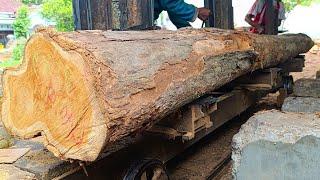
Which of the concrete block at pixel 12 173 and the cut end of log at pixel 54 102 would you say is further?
the concrete block at pixel 12 173

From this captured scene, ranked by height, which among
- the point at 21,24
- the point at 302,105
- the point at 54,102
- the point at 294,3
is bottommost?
the point at 302,105

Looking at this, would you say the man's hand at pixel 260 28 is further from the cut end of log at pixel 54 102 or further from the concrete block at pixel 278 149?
the cut end of log at pixel 54 102

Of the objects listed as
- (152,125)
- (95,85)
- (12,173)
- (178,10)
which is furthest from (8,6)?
(95,85)

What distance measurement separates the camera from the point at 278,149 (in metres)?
1.82

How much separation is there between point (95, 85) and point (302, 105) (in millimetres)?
1399

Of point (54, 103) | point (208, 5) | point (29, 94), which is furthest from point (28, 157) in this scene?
point (208, 5)

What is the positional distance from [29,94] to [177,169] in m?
1.88

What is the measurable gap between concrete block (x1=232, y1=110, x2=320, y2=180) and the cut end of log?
2.45 ft

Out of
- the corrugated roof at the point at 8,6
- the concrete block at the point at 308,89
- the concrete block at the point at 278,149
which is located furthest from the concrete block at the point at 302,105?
the corrugated roof at the point at 8,6

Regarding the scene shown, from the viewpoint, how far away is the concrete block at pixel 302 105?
2330mm

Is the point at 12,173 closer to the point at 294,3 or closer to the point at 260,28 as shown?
the point at 260,28

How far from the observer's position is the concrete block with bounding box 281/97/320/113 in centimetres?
233

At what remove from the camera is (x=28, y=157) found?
2.60 metres

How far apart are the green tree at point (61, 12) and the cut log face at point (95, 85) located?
1579 centimetres
